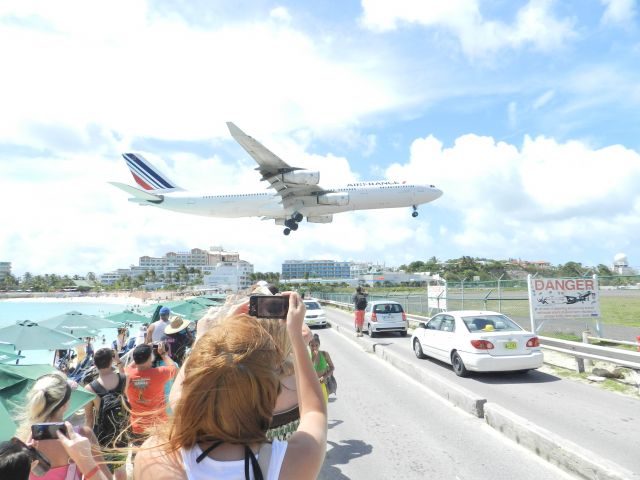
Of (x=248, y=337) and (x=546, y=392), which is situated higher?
(x=248, y=337)

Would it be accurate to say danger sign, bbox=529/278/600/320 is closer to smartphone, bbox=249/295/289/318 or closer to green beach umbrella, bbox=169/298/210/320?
smartphone, bbox=249/295/289/318

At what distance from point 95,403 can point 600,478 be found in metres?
5.01

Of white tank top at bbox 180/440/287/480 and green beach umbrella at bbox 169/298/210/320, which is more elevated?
white tank top at bbox 180/440/287/480

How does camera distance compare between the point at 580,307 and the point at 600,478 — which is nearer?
the point at 600,478

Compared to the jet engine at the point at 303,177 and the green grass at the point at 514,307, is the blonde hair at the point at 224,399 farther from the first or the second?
the jet engine at the point at 303,177

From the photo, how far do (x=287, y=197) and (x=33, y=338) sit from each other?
737 inches

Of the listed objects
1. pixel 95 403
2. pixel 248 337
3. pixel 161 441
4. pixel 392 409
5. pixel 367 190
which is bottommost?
pixel 392 409

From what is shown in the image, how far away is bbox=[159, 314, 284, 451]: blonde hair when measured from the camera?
1492 millimetres

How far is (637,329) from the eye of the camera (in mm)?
17812

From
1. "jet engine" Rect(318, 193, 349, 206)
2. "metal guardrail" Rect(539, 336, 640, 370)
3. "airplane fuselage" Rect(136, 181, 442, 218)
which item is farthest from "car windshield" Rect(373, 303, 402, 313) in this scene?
"airplane fuselage" Rect(136, 181, 442, 218)

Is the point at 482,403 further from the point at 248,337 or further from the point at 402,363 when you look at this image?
the point at 248,337

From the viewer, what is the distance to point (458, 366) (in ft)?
32.4

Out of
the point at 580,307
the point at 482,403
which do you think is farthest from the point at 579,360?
the point at 482,403

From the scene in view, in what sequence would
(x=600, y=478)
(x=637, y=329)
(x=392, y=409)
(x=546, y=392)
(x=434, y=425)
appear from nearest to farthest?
1. (x=600, y=478)
2. (x=434, y=425)
3. (x=392, y=409)
4. (x=546, y=392)
5. (x=637, y=329)
